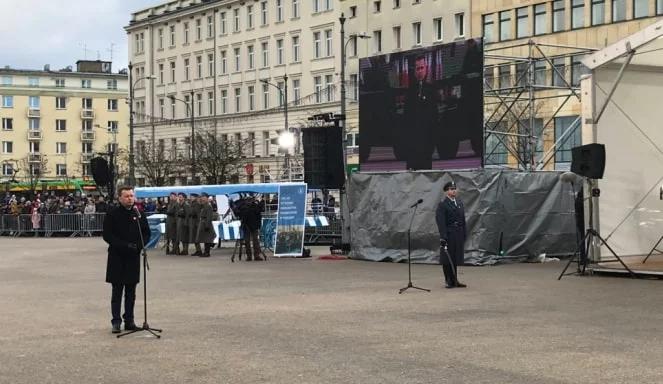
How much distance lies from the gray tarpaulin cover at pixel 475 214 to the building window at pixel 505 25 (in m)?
42.2

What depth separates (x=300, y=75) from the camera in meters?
81.6

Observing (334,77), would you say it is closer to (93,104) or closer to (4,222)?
(4,222)

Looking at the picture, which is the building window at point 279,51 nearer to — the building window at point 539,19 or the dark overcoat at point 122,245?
the building window at point 539,19

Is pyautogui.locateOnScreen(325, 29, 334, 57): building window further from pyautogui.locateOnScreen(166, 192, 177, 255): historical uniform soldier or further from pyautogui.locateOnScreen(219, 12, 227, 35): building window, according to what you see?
pyautogui.locateOnScreen(166, 192, 177, 255): historical uniform soldier

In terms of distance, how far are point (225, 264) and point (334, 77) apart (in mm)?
56434

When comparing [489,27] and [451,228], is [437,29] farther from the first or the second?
[451,228]

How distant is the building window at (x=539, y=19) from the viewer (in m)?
61.3

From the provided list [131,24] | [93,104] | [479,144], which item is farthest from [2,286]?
[93,104]

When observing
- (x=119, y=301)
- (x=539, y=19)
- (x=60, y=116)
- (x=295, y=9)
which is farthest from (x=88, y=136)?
(x=119, y=301)

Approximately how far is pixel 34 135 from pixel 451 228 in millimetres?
121498

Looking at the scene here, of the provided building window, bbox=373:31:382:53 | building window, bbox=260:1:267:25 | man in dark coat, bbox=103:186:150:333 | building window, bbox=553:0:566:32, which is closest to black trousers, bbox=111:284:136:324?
man in dark coat, bbox=103:186:150:333

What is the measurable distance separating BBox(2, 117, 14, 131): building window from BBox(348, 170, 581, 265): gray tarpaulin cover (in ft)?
372

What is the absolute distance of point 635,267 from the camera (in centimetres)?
1855

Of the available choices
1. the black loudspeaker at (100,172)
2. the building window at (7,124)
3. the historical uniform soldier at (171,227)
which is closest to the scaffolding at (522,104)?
the historical uniform soldier at (171,227)
